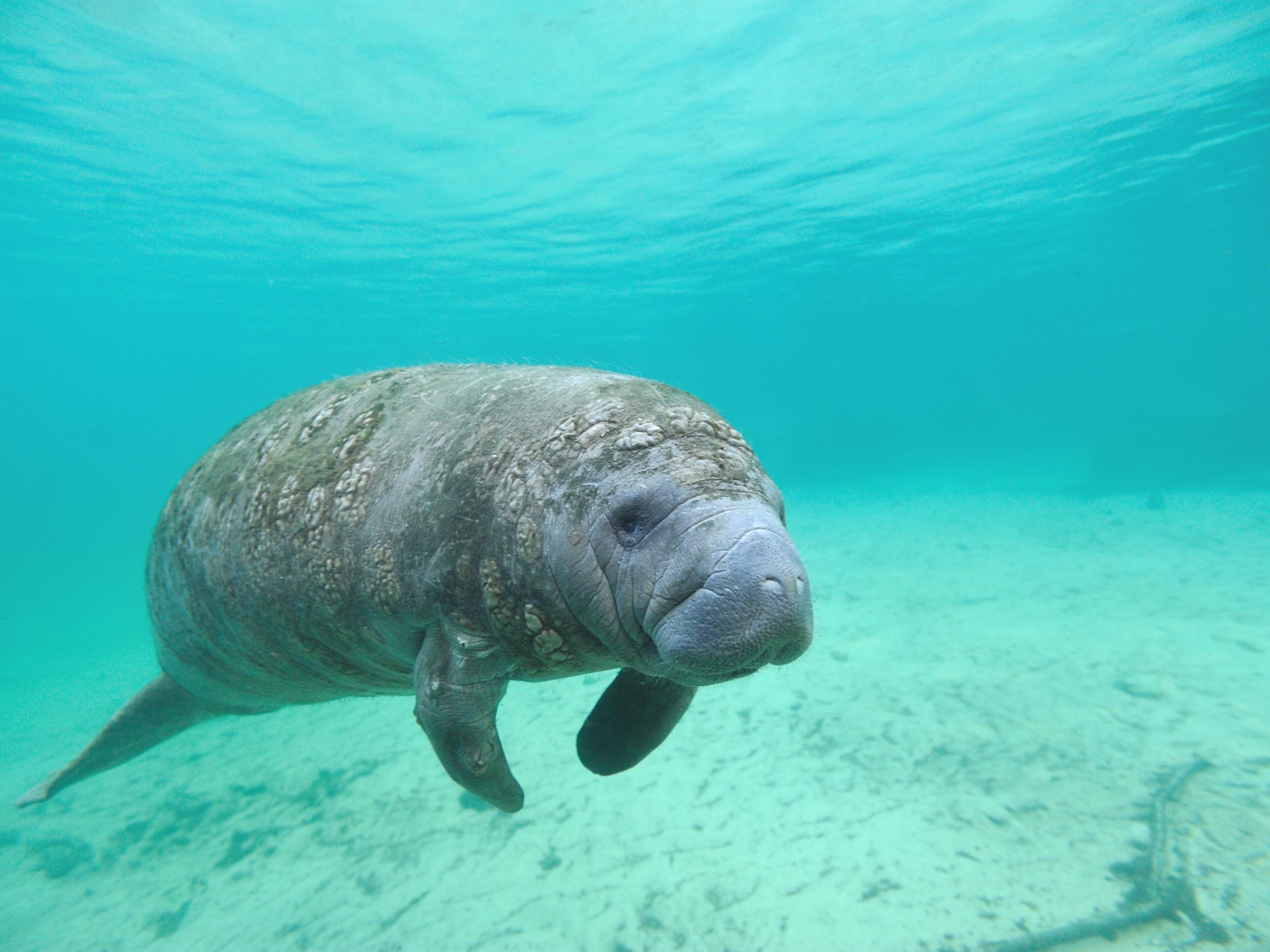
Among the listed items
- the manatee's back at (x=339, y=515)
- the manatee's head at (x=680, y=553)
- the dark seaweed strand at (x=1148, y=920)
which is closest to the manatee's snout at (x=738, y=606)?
the manatee's head at (x=680, y=553)

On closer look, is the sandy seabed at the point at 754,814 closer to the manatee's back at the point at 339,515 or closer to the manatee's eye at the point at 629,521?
the manatee's back at the point at 339,515

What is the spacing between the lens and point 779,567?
1.88 meters

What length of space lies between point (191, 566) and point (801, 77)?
1624 cm

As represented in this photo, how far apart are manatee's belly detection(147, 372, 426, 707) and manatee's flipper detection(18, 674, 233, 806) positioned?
790 millimetres

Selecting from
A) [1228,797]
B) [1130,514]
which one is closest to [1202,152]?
[1130,514]

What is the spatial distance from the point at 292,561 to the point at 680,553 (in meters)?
1.86

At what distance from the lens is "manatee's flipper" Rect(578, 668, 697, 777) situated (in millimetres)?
2908

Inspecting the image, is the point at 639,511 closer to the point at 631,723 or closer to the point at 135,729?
the point at 631,723

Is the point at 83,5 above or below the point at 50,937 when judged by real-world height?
above

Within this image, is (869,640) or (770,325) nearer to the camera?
(869,640)

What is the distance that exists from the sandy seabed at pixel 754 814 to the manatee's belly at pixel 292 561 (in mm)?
2739

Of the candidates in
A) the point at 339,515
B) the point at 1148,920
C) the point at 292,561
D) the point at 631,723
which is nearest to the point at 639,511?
the point at 631,723

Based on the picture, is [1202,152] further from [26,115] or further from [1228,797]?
[26,115]

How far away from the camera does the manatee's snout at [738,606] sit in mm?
1833
